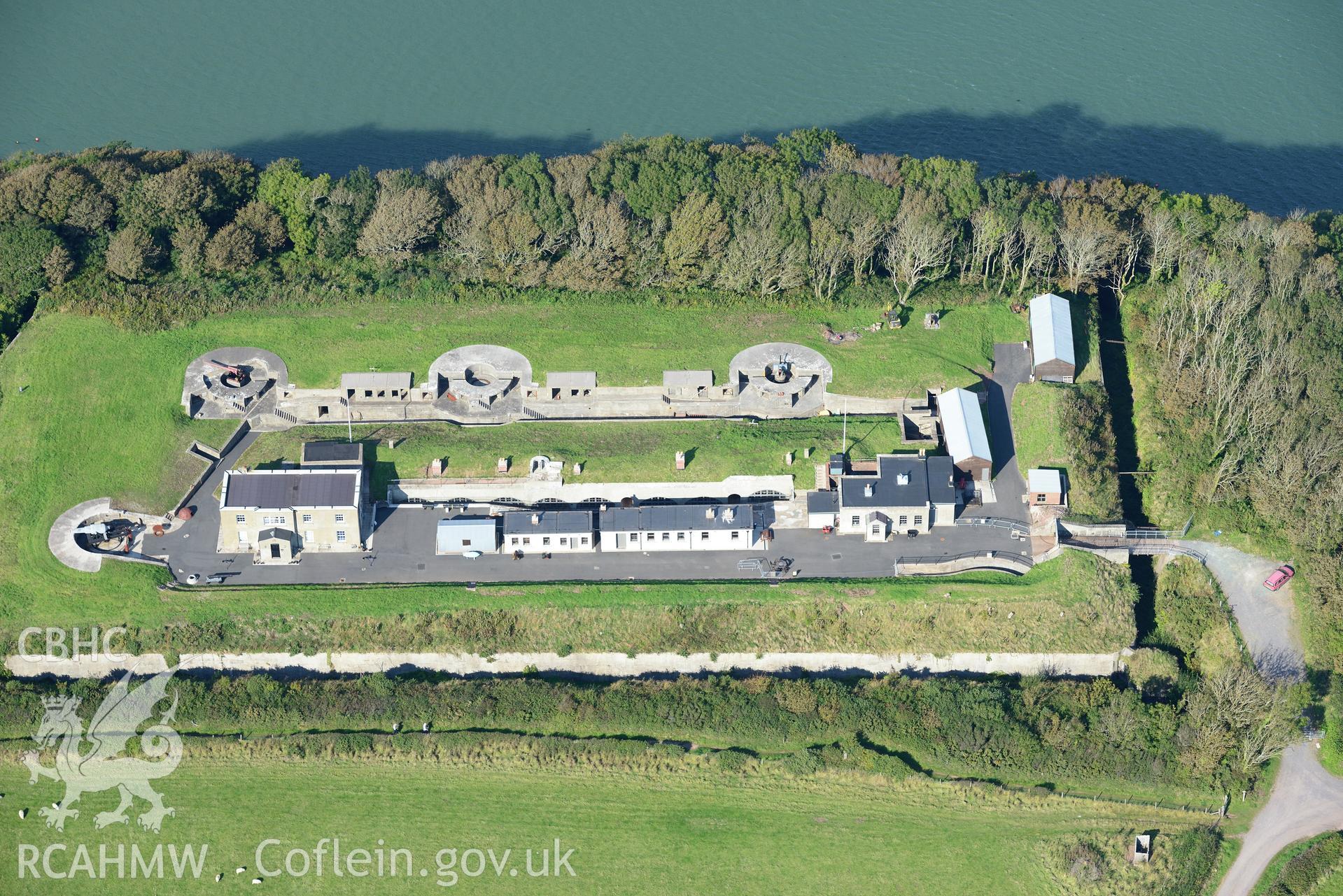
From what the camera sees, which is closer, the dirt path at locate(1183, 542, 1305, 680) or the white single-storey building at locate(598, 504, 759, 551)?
the dirt path at locate(1183, 542, 1305, 680)

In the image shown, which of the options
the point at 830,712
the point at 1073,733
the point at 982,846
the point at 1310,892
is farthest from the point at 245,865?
the point at 1310,892

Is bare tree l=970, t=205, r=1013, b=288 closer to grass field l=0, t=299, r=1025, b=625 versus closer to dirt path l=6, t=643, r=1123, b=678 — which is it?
grass field l=0, t=299, r=1025, b=625

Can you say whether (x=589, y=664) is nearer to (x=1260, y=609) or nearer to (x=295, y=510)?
(x=295, y=510)

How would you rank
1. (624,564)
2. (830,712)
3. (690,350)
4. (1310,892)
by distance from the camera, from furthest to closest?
(690,350)
(624,564)
(830,712)
(1310,892)

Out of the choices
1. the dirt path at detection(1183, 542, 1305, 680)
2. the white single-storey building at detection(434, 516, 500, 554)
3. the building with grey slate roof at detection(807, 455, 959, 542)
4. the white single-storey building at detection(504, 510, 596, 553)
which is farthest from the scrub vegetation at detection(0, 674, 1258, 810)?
the building with grey slate roof at detection(807, 455, 959, 542)

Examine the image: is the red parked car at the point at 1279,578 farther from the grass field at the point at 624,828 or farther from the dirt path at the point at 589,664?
the grass field at the point at 624,828

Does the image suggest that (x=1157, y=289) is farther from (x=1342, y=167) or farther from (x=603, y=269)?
(x=603, y=269)

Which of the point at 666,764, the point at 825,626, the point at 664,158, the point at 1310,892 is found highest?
the point at 664,158
